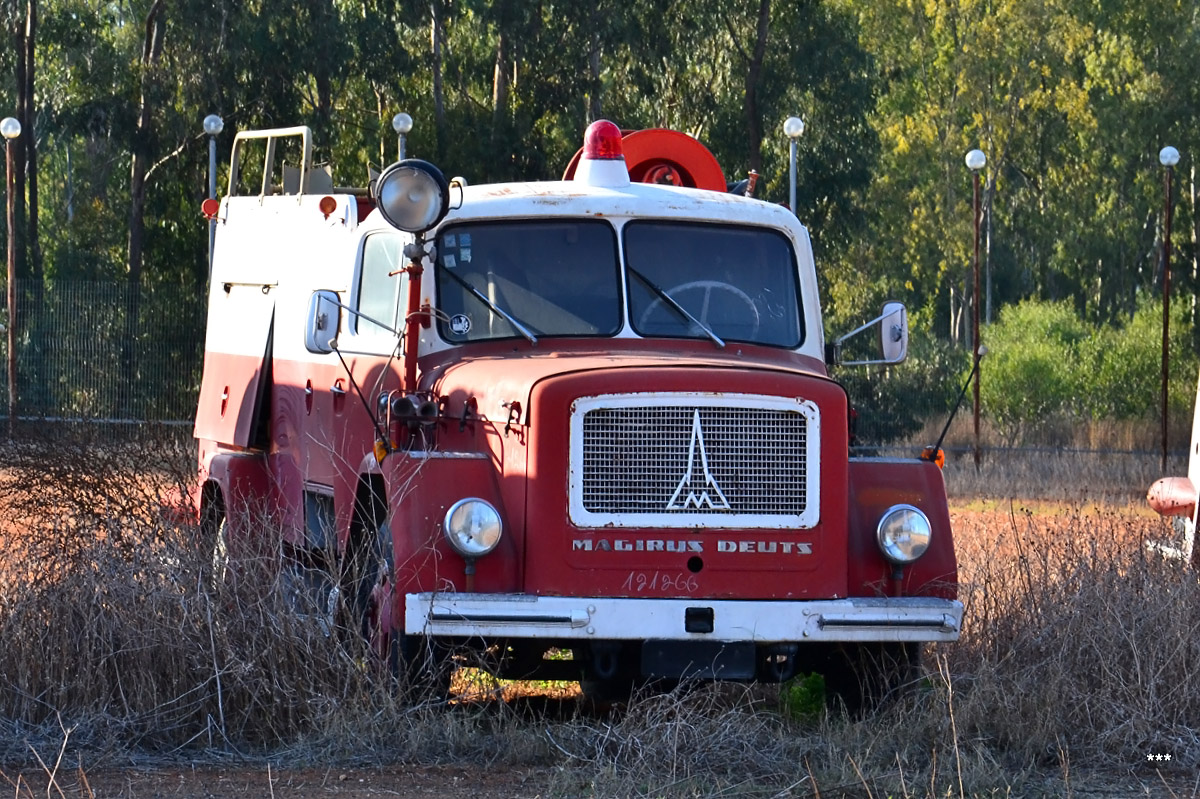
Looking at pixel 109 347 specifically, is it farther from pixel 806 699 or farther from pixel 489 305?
pixel 806 699

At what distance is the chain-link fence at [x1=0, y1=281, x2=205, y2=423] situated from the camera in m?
26.0

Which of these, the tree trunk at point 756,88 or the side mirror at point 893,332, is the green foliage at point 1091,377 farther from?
the side mirror at point 893,332

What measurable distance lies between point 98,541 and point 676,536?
262cm

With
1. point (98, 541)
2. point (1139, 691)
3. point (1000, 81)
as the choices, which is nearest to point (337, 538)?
point (98, 541)

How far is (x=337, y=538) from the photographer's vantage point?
8406 millimetres

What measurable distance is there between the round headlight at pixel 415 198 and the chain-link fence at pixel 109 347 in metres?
18.8

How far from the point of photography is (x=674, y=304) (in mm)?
8555

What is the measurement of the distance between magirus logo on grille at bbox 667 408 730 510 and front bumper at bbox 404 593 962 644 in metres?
0.39

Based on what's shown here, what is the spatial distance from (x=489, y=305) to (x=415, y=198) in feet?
2.53

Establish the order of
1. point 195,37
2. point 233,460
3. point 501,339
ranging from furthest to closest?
point 195,37
point 233,460
point 501,339

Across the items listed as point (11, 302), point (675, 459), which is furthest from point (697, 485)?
point (11, 302)

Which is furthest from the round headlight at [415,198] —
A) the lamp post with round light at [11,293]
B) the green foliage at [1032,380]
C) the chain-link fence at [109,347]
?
the green foliage at [1032,380]

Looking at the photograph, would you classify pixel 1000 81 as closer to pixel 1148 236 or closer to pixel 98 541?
pixel 1148 236

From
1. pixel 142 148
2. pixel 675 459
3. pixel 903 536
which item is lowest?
pixel 903 536
